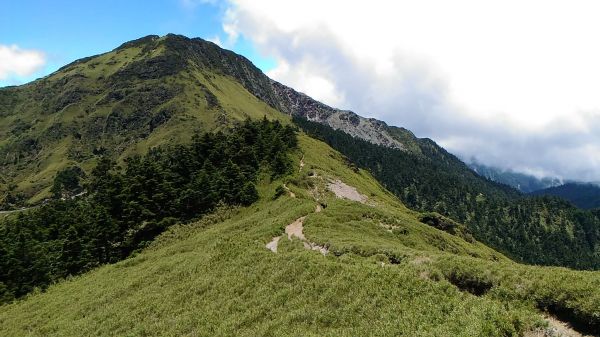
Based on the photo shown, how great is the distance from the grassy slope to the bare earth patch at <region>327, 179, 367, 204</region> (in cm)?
2224

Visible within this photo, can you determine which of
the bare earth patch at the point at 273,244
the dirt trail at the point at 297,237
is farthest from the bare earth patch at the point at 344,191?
the bare earth patch at the point at 273,244

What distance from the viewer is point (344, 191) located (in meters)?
87.1

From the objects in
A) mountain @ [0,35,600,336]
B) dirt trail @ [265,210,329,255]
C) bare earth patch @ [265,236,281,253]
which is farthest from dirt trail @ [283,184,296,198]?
bare earth patch @ [265,236,281,253]

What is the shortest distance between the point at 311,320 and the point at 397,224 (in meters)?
38.2

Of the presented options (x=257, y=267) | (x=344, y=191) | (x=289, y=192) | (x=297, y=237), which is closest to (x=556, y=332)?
(x=257, y=267)

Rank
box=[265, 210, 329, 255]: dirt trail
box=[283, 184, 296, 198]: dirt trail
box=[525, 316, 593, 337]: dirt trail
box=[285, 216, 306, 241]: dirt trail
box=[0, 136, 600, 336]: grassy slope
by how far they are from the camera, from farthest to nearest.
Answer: box=[283, 184, 296, 198]: dirt trail, box=[285, 216, 306, 241]: dirt trail, box=[265, 210, 329, 255]: dirt trail, box=[0, 136, 600, 336]: grassy slope, box=[525, 316, 593, 337]: dirt trail

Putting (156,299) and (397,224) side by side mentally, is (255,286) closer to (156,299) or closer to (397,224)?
(156,299)

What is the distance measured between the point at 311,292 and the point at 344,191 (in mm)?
60576

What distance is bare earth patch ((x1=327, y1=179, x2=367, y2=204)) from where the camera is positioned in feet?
277

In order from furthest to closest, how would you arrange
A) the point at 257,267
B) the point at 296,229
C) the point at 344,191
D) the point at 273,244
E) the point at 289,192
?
the point at 344,191, the point at 289,192, the point at 296,229, the point at 273,244, the point at 257,267

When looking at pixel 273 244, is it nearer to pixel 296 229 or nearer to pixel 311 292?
pixel 296 229

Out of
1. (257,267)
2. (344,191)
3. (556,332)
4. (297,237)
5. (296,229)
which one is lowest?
(257,267)

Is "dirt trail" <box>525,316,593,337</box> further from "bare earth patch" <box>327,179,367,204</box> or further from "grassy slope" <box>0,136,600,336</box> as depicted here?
"bare earth patch" <box>327,179,367,204</box>

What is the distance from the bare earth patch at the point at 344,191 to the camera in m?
84.4
